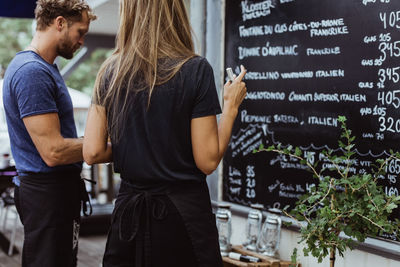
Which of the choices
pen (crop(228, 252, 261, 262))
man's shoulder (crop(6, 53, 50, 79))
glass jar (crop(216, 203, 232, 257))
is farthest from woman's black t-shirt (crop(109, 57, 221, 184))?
glass jar (crop(216, 203, 232, 257))

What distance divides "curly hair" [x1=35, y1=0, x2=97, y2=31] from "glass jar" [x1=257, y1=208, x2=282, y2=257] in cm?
143

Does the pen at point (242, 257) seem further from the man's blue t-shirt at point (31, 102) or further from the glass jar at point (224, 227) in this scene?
the man's blue t-shirt at point (31, 102)

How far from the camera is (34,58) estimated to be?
8.14 ft

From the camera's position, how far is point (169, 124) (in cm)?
183

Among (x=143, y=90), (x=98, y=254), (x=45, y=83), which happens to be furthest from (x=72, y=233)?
(x=98, y=254)

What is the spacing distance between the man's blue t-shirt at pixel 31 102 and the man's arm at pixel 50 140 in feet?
0.10

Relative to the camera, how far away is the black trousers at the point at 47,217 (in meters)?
2.48

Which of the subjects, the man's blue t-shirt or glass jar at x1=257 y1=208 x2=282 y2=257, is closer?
the man's blue t-shirt

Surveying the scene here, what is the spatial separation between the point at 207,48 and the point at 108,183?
478cm

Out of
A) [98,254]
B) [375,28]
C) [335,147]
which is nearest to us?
[375,28]

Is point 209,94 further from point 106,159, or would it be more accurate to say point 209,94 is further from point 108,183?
point 108,183

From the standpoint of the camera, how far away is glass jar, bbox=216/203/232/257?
329 centimetres

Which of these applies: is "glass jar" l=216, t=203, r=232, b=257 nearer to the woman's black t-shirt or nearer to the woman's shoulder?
the woman's black t-shirt

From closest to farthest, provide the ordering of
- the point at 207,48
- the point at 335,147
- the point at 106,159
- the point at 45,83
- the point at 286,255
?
the point at 106,159 → the point at 45,83 → the point at 335,147 → the point at 286,255 → the point at 207,48
